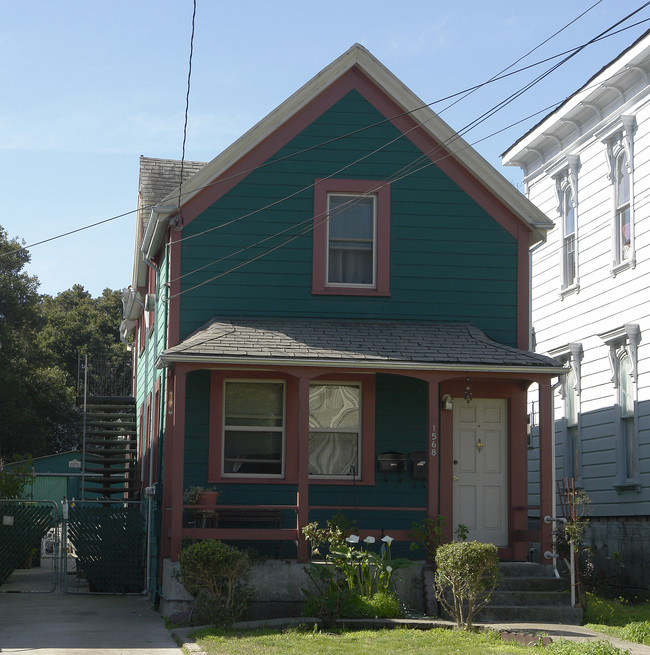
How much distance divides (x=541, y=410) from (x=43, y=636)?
7126 millimetres

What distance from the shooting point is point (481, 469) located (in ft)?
50.6

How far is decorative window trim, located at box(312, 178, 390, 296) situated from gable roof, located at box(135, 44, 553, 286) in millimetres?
1146

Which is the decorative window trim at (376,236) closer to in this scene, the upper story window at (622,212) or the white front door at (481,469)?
the white front door at (481,469)

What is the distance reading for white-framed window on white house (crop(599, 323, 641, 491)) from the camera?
681 inches

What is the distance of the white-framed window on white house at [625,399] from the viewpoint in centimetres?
1730

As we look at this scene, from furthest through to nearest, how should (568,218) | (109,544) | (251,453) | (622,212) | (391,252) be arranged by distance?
(568,218) → (622,212) → (109,544) → (391,252) → (251,453)

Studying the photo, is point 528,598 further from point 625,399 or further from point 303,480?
point 625,399

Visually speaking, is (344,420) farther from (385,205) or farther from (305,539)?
(385,205)

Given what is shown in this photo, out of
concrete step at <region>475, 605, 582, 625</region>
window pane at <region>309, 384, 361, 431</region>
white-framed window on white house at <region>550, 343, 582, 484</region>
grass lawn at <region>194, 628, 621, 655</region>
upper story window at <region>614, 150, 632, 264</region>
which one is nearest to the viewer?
grass lawn at <region>194, 628, 621, 655</region>

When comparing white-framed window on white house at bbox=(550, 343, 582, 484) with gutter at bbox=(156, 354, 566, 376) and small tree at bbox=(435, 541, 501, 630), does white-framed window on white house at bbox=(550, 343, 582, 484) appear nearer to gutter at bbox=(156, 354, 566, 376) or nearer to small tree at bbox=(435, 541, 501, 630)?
gutter at bbox=(156, 354, 566, 376)

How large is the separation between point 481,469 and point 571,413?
5529mm

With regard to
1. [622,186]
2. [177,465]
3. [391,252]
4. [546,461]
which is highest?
[622,186]

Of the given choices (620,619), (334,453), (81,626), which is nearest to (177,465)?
(81,626)

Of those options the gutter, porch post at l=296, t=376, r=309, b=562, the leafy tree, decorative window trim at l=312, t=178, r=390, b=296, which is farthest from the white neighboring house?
the leafy tree
